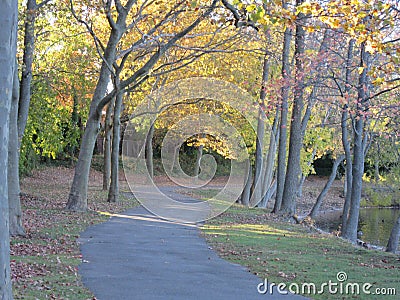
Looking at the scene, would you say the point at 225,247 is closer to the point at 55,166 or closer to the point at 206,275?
the point at 206,275

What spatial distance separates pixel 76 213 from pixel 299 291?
11.4m

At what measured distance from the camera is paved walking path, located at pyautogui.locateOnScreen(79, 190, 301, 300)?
8.80 metres

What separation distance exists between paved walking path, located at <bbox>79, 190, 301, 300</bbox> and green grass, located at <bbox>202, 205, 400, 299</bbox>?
48 cm

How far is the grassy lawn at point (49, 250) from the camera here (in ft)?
27.6

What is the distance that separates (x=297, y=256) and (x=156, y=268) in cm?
367

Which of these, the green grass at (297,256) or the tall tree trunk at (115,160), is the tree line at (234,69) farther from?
the green grass at (297,256)

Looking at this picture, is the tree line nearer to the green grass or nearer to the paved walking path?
the paved walking path

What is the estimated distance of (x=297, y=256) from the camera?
13.1m

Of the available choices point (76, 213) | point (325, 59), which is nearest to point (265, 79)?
point (325, 59)

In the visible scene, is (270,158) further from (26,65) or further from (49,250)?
(49,250)

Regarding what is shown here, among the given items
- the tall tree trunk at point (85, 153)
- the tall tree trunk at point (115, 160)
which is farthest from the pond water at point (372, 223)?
the tall tree trunk at point (85, 153)

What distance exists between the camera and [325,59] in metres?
18.9

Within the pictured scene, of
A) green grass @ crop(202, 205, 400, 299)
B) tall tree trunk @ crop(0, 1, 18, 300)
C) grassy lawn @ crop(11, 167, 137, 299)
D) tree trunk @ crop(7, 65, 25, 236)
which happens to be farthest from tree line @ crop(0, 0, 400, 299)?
green grass @ crop(202, 205, 400, 299)

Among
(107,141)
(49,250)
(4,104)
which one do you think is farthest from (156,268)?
(107,141)
